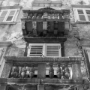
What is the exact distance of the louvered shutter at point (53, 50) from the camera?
912 cm

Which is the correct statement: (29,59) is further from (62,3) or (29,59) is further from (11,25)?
(62,3)

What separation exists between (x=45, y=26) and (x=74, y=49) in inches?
81.5

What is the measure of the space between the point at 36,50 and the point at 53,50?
948mm

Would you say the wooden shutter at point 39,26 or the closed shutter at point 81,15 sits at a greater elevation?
the closed shutter at point 81,15

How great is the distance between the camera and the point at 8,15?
12781 mm

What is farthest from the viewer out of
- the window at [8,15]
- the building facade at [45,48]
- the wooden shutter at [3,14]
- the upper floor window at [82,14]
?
the wooden shutter at [3,14]

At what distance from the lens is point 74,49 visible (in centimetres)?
930

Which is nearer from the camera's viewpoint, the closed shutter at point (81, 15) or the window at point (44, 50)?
the window at point (44, 50)

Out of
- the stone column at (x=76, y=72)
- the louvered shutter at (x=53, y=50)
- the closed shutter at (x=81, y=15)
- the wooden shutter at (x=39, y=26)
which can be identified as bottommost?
the stone column at (x=76, y=72)

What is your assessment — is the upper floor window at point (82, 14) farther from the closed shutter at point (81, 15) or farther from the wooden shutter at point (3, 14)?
the wooden shutter at point (3, 14)

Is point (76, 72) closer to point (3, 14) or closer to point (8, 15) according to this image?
point (8, 15)

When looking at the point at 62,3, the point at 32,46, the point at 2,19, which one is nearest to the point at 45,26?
the point at 32,46

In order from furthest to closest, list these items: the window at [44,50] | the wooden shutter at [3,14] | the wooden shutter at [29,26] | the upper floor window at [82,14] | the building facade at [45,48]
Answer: the wooden shutter at [3,14] → the upper floor window at [82,14] → the wooden shutter at [29,26] → the window at [44,50] → the building facade at [45,48]

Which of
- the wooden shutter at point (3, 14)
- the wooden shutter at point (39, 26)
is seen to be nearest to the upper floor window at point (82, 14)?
the wooden shutter at point (39, 26)
